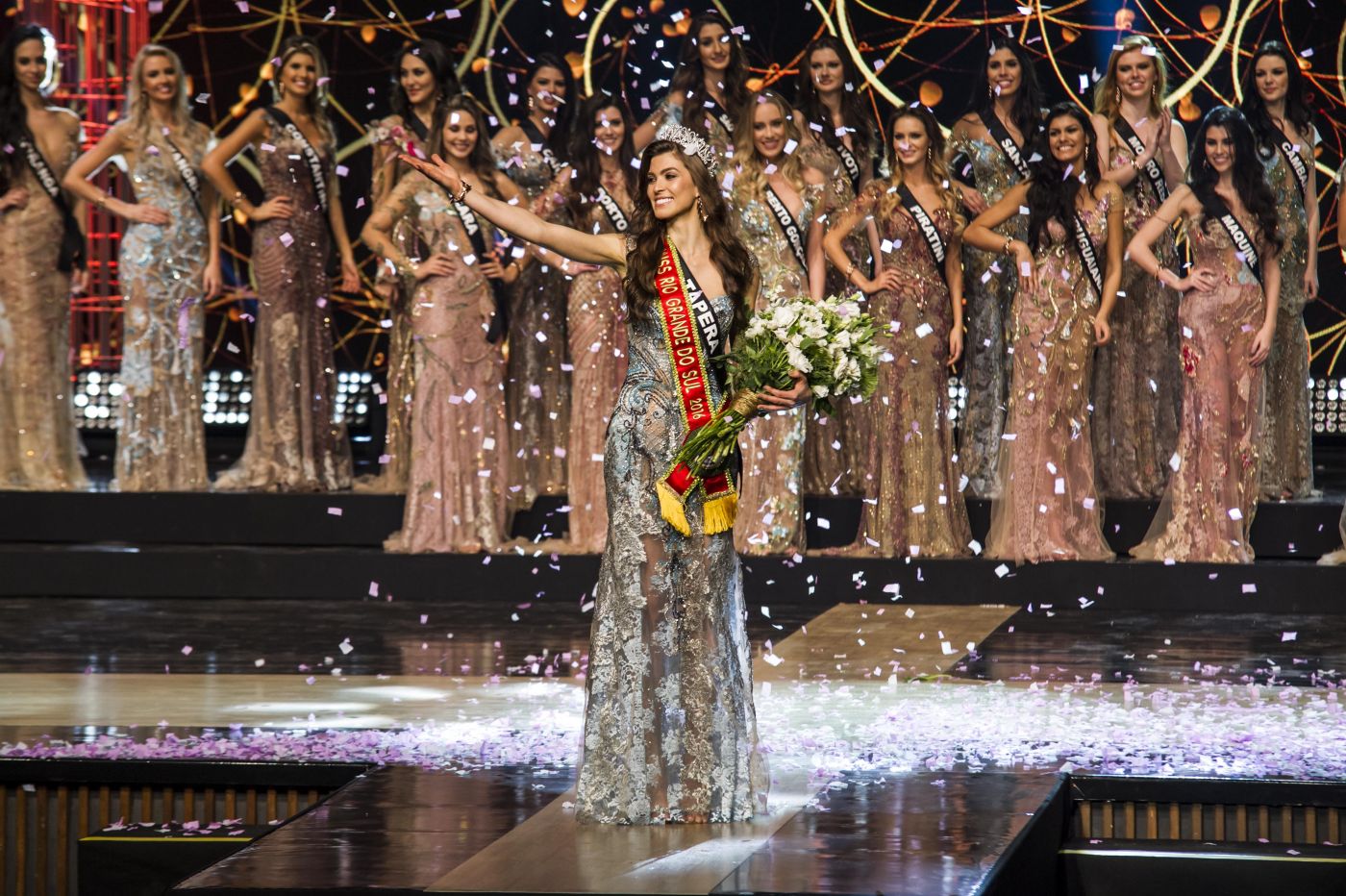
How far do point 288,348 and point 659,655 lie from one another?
5.04 metres

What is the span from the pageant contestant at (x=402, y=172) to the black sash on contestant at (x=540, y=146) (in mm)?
396

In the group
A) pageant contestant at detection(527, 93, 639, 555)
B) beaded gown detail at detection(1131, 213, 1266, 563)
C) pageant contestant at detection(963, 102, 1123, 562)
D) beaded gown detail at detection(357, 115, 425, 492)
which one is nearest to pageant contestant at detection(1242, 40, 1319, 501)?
beaded gown detail at detection(1131, 213, 1266, 563)

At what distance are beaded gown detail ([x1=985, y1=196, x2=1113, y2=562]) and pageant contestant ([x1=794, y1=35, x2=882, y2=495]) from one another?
2.10 ft

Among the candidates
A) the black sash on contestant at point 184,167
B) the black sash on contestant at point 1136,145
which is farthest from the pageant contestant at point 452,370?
the black sash on contestant at point 1136,145

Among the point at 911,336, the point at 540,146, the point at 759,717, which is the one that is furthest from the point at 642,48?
the point at 759,717

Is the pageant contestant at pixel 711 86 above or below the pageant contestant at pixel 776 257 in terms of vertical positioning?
above

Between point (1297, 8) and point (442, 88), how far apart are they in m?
4.70

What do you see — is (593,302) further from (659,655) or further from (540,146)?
(659,655)

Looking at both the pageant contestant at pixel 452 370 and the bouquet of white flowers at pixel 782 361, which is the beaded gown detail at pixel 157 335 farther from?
the bouquet of white flowers at pixel 782 361

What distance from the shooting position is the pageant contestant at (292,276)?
926 centimetres

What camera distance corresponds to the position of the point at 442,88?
357 inches

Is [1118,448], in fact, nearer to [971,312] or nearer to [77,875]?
[971,312]

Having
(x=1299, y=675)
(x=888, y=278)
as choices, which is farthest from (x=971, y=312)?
(x=1299, y=675)

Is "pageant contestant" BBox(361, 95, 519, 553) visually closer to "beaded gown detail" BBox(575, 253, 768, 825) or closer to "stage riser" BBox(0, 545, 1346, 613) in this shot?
"stage riser" BBox(0, 545, 1346, 613)
